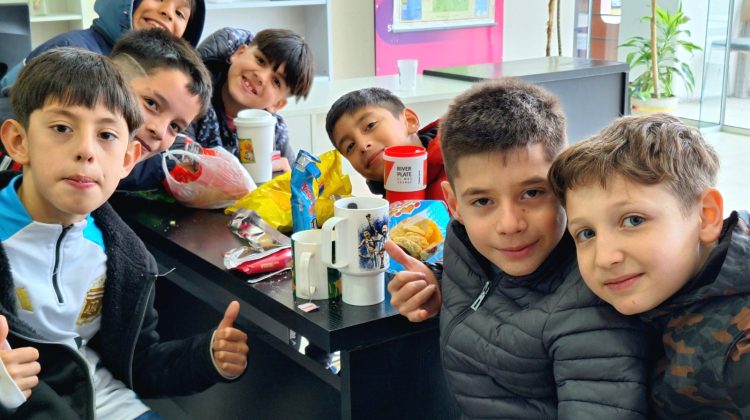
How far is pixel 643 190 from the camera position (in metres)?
1.17

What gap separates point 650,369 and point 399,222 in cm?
67

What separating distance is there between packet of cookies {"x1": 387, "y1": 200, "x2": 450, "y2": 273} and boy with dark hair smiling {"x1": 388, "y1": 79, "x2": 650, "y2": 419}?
0.58 ft

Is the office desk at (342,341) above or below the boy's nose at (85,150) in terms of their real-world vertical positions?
below

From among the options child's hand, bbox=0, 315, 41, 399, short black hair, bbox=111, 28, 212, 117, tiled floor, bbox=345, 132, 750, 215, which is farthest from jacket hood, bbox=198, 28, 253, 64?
tiled floor, bbox=345, 132, 750, 215

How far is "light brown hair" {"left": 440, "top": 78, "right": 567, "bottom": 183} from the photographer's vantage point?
1363 mm

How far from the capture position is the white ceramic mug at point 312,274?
1509mm

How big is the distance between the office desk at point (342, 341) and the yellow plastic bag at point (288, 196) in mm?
90

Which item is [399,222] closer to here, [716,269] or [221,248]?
[221,248]

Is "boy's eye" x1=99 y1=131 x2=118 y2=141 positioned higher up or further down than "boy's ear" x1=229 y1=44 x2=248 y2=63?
further down

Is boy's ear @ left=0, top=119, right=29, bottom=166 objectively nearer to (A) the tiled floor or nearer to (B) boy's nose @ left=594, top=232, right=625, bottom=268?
(B) boy's nose @ left=594, top=232, right=625, bottom=268

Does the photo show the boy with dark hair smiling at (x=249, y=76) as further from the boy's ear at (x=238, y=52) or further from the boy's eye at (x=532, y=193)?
the boy's eye at (x=532, y=193)

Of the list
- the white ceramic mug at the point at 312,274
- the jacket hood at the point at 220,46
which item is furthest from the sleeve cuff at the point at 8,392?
the jacket hood at the point at 220,46

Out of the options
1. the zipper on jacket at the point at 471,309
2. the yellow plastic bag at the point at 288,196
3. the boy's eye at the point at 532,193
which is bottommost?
the zipper on jacket at the point at 471,309

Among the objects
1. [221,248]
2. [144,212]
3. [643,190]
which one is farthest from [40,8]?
[643,190]
